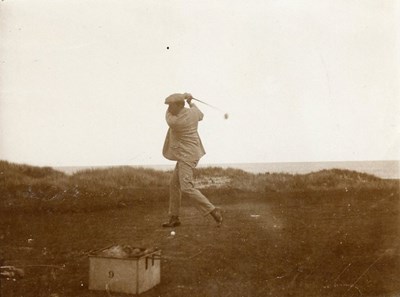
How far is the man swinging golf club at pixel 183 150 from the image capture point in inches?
216

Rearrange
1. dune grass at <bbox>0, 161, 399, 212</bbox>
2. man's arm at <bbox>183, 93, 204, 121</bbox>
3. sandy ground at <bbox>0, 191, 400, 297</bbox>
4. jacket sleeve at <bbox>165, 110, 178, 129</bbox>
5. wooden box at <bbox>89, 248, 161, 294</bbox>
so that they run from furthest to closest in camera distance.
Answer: dune grass at <bbox>0, 161, 399, 212</bbox>
man's arm at <bbox>183, 93, 204, 121</bbox>
jacket sleeve at <bbox>165, 110, 178, 129</bbox>
sandy ground at <bbox>0, 191, 400, 297</bbox>
wooden box at <bbox>89, 248, 161, 294</bbox>

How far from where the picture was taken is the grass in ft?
15.1

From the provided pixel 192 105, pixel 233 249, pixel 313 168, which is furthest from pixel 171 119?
pixel 313 168

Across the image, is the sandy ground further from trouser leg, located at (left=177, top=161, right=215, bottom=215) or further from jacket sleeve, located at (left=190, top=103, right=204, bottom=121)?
jacket sleeve, located at (left=190, top=103, right=204, bottom=121)

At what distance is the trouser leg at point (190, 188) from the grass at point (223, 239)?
0.38 meters

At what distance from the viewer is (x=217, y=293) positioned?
4438 millimetres

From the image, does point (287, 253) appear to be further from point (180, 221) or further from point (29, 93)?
point (29, 93)

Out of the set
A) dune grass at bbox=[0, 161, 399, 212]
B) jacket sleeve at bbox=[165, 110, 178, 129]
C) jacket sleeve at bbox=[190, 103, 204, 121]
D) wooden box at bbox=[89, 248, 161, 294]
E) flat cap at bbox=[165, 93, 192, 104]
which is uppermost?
flat cap at bbox=[165, 93, 192, 104]

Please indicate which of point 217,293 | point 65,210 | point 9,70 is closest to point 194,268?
point 217,293

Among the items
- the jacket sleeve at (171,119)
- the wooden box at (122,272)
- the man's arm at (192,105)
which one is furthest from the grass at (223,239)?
the man's arm at (192,105)

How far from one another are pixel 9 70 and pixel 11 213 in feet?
6.29

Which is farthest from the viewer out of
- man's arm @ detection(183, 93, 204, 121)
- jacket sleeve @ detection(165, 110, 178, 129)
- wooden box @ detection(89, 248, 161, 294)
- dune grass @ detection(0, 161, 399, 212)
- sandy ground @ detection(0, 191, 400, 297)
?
dune grass @ detection(0, 161, 399, 212)

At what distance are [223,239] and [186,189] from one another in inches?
31.4

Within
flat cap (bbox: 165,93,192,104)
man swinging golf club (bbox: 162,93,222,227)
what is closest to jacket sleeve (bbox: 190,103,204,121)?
man swinging golf club (bbox: 162,93,222,227)
